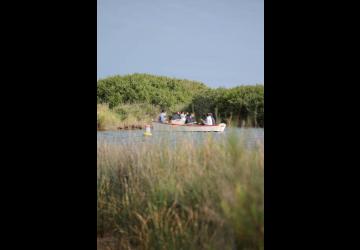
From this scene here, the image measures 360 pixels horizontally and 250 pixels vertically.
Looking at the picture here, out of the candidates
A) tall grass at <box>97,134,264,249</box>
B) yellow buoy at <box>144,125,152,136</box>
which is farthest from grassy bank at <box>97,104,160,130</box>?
tall grass at <box>97,134,264,249</box>

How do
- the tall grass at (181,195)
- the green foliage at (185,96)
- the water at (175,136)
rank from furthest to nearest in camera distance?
the green foliage at (185,96), the water at (175,136), the tall grass at (181,195)

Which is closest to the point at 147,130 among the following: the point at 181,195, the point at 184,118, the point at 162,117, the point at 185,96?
the point at 162,117

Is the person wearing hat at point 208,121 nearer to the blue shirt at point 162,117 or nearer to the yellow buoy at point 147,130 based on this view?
the blue shirt at point 162,117

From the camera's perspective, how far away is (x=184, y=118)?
2926 mm

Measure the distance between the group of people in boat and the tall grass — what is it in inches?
6.8

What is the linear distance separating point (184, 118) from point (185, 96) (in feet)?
0.66

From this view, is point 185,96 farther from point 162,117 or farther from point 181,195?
point 181,195

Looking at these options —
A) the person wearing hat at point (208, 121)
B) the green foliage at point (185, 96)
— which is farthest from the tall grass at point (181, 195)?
the green foliage at point (185, 96)

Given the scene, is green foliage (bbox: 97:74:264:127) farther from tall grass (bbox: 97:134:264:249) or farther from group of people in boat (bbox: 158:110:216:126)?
tall grass (bbox: 97:134:264:249)

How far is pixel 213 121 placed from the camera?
285 cm

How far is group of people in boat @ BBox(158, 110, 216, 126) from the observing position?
9.38 feet

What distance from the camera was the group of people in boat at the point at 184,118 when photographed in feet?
9.38

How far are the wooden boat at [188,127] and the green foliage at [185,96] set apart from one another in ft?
0.24
